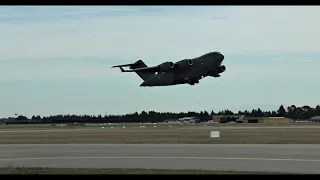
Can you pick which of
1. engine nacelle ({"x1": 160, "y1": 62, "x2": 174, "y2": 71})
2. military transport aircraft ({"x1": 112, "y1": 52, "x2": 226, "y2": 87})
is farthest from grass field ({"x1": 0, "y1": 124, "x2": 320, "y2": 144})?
military transport aircraft ({"x1": 112, "y1": 52, "x2": 226, "y2": 87})

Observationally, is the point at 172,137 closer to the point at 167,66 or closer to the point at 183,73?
the point at 167,66

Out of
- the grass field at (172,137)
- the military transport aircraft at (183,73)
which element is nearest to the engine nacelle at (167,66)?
the military transport aircraft at (183,73)

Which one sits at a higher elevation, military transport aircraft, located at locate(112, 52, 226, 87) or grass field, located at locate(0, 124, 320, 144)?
military transport aircraft, located at locate(112, 52, 226, 87)

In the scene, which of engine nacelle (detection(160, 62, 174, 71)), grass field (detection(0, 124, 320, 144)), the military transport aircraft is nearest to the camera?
the military transport aircraft

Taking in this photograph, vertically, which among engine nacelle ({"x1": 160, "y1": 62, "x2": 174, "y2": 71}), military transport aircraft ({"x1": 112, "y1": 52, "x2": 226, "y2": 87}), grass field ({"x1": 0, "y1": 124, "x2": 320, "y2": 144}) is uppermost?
engine nacelle ({"x1": 160, "y1": 62, "x2": 174, "y2": 71})

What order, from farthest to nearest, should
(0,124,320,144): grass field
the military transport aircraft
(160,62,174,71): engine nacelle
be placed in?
(0,124,320,144): grass field → (160,62,174,71): engine nacelle → the military transport aircraft

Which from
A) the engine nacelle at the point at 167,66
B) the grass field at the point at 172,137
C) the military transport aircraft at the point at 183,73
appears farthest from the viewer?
the grass field at the point at 172,137

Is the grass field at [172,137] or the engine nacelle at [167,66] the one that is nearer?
the engine nacelle at [167,66]

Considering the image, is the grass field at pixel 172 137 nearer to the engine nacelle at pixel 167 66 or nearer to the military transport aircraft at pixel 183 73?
the engine nacelle at pixel 167 66

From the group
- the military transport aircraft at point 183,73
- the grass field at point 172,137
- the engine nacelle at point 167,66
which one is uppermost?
the engine nacelle at point 167,66

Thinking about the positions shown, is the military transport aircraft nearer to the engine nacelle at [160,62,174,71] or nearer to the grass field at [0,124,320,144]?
the engine nacelle at [160,62,174,71]

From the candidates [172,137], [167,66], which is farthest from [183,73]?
[172,137]
